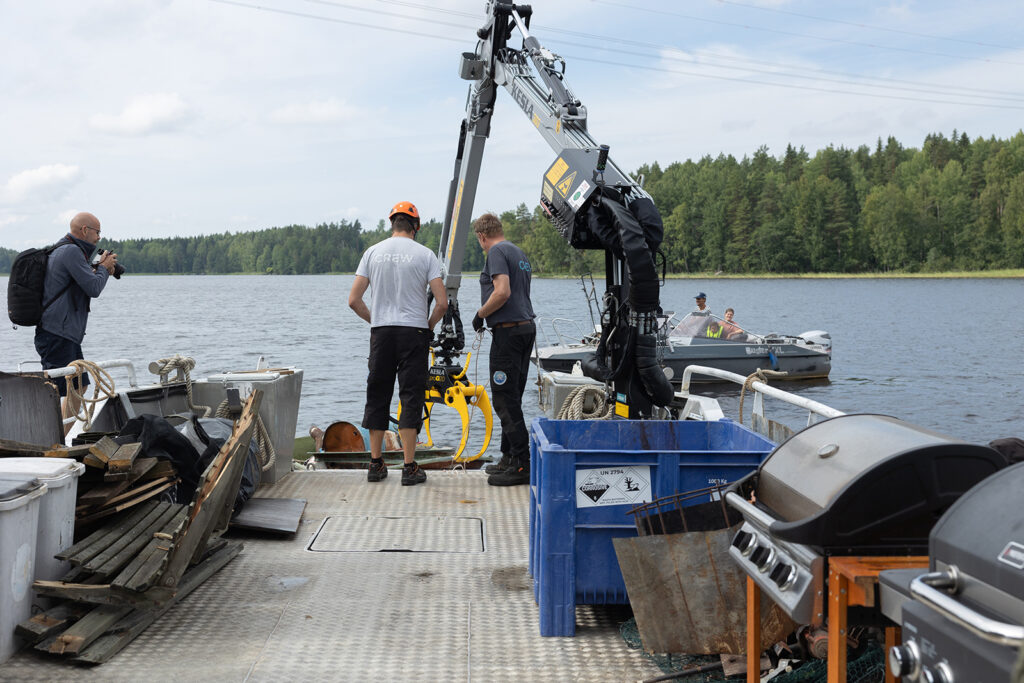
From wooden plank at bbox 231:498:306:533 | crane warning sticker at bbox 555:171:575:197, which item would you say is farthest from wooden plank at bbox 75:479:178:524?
crane warning sticker at bbox 555:171:575:197

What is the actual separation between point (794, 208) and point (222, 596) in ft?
411

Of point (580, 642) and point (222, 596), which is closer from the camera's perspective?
point (580, 642)

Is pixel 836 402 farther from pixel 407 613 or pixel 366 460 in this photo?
pixel 407 613

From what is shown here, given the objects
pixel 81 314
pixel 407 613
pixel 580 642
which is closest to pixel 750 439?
pixel 580 642

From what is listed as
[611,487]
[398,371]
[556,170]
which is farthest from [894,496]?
[398,371]

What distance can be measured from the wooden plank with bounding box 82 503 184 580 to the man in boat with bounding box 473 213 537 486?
285 centimetres

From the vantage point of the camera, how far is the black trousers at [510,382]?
679cm

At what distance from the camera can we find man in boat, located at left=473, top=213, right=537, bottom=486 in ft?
22.1

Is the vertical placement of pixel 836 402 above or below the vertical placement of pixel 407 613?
below

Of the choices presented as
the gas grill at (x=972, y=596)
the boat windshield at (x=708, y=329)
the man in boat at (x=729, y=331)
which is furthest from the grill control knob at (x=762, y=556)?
the man in boat at (x=729, y=331)

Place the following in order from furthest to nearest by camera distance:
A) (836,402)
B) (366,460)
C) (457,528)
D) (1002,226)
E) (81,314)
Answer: (1002,226), (836,402), (366,460), (81,314), (457,528)

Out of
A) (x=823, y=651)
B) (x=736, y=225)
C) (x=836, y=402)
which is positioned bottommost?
(x=836, y=402)

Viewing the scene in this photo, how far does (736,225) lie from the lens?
12350cm

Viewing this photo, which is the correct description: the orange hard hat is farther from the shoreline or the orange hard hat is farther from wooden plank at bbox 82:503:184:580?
the shoreline
